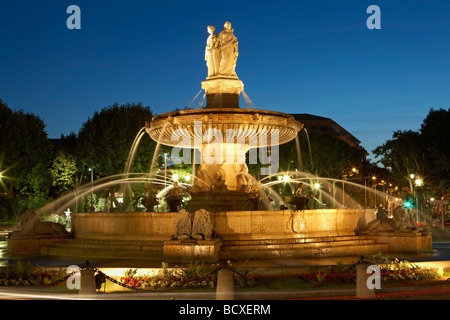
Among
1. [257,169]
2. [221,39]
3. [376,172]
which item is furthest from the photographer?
[376,172]

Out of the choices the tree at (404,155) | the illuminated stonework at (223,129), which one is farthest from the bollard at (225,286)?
the tree at (404,155)

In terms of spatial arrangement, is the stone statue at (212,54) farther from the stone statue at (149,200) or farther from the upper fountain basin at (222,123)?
the stone statue at (149,200)

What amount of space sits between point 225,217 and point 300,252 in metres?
2.14

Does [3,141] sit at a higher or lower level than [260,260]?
higher

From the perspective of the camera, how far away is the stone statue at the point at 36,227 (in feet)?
52.7

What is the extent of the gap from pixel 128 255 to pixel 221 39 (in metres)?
9.56

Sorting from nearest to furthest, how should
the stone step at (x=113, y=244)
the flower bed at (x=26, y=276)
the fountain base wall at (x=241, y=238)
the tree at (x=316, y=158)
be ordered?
the flower bed at (x=26, y=276), the fountain base wall at (x=241, y=238), the stone step at (x=113, y=244), the tree at (x=316, y=158)

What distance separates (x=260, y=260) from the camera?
1308cm

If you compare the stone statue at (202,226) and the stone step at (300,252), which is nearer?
the stone statue at (202,226)

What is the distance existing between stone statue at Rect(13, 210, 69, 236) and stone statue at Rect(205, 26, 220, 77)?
25.9ft

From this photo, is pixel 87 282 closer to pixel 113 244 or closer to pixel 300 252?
pixel 113 244

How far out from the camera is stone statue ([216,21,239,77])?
781 inches
